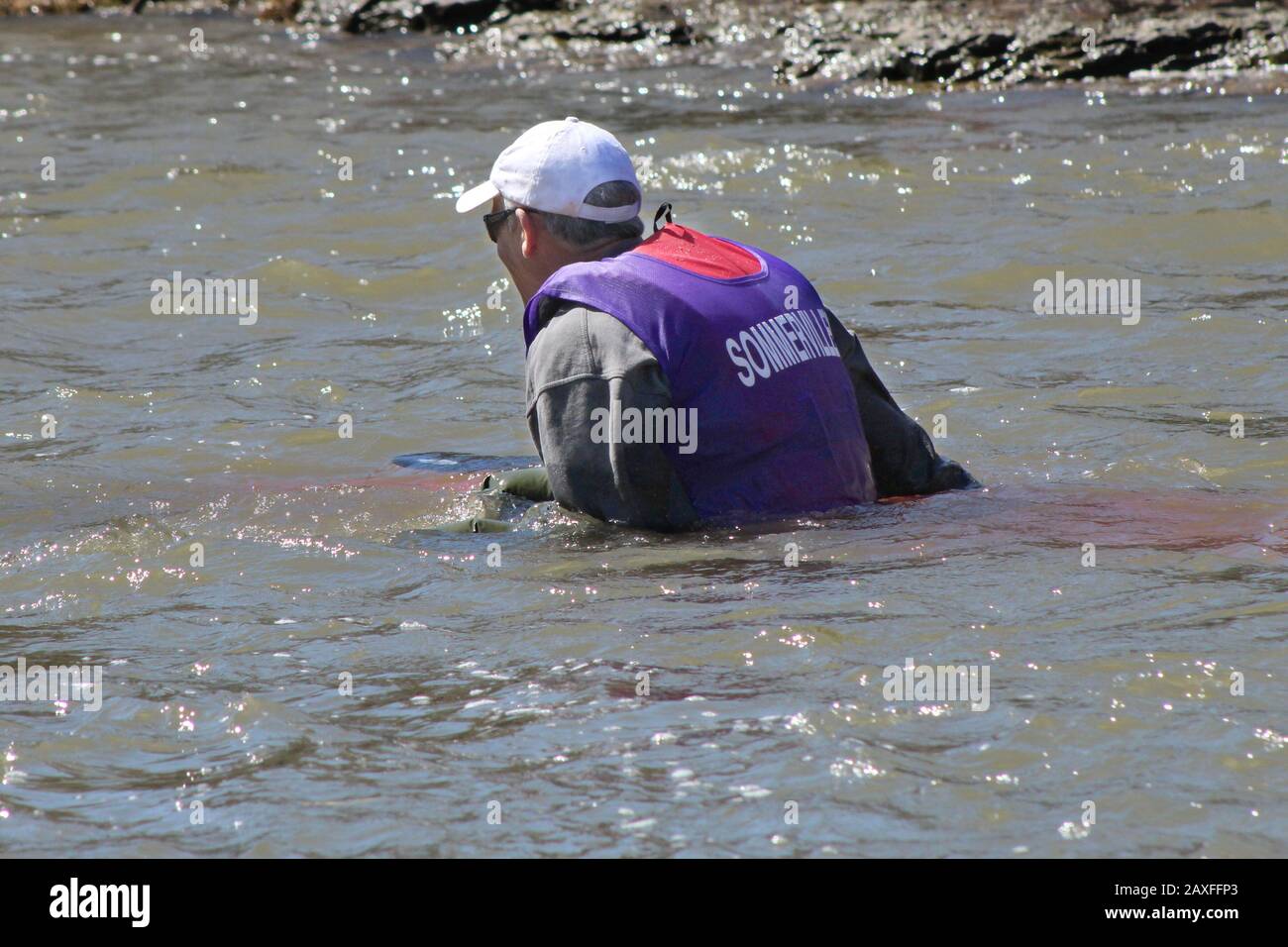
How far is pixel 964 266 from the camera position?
9.13m

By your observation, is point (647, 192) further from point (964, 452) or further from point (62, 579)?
point (62, 579)

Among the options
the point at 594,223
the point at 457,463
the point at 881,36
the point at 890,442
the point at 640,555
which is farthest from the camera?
the point at 881,36

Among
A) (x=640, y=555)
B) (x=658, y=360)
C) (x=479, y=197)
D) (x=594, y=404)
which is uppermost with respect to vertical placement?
(x=479, y=197)

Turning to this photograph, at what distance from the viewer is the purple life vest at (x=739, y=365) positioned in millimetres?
4590

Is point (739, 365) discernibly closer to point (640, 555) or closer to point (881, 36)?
point (640, 555)

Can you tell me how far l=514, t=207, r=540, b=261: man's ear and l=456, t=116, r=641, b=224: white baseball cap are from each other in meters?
0.03

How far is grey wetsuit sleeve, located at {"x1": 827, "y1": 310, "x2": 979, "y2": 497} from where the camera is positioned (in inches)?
200

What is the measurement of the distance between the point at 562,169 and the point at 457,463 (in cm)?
167

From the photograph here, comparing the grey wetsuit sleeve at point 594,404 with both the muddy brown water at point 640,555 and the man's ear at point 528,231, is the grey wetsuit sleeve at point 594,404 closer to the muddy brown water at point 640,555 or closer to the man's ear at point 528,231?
the muddy brown water at point 640,555

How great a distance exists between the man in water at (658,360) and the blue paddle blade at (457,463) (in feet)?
3.48

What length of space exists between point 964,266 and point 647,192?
106 inches

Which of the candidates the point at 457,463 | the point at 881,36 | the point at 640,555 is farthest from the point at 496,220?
the point at 881,36

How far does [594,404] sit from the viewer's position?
452 cm
